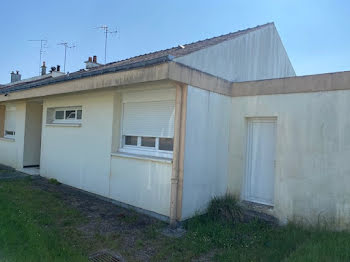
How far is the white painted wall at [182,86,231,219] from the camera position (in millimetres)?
5941

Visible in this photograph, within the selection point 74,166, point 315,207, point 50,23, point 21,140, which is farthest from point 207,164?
point 50,23

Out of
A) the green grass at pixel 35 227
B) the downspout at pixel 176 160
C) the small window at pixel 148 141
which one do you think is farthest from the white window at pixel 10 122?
the downspout at pixel 176 160

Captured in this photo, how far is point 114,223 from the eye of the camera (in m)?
5.93

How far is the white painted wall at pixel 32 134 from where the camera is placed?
11664 mm

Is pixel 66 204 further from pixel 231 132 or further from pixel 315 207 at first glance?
pixel 315 207

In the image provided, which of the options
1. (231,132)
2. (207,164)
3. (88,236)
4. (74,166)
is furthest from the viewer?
(74,166)

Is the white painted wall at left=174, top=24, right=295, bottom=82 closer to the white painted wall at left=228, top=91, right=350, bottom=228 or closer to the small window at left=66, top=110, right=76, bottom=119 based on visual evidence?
the white painted wall at left=228, top=91, right=350, bottom=228

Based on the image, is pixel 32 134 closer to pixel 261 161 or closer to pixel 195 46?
pixel 195 46

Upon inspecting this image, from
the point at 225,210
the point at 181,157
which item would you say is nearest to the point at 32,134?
the point at 181,157

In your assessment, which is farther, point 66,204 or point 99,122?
point 99,122

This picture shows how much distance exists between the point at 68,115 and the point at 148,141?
4.58m

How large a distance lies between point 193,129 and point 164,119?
91 cm

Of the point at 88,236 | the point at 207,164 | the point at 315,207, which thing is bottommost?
the point at 88,236

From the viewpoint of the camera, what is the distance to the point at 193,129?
19.8 feet
